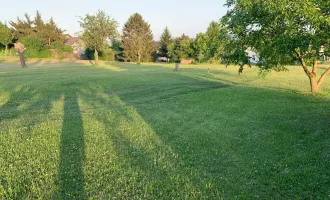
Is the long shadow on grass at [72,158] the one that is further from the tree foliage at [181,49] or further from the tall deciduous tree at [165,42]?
the tall deciduous tree at [165,42]

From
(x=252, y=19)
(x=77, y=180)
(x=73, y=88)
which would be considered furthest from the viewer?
(x=73, y=88)

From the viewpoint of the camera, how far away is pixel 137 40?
68.0m

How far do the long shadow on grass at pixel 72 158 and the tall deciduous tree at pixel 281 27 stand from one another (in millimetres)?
8875

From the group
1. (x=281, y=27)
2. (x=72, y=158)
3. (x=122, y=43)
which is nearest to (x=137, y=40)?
(x=122, y=43)

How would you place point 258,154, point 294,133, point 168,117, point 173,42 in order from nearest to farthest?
point 258,154 → point 294,133 → point 168,117 → point 173,42

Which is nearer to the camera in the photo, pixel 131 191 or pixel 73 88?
pixel 131 191

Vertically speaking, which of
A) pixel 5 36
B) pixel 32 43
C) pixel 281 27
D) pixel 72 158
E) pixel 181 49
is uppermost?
pixel 281 27

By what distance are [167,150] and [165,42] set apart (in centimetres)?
6914

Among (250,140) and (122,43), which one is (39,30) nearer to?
(122,43)

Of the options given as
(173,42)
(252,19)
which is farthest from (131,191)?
(173,42)

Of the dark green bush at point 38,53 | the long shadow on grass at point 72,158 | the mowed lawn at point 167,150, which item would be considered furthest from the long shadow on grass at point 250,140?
the dark green bush at point 38,53

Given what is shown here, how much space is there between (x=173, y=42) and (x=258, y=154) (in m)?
66.8

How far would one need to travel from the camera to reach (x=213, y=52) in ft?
57.4

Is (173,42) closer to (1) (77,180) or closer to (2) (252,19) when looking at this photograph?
(2) (252,19)
